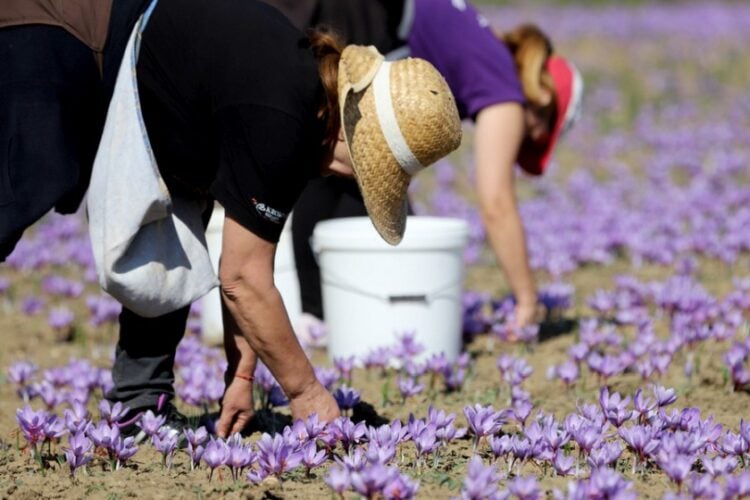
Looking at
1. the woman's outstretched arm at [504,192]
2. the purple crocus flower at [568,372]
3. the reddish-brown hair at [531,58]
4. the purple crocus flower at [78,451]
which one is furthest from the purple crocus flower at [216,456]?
the reddish-brown hair at [531,58]

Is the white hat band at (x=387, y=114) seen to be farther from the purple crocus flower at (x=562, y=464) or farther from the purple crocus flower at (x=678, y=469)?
the purple crocus flower at (x=678, y=469)

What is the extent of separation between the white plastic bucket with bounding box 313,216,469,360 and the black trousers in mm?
1727

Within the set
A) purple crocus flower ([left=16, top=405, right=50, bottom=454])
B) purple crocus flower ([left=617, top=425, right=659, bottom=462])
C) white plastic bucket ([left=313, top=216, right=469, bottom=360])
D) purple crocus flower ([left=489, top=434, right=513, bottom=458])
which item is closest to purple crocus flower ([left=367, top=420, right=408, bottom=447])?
purple crocus flower ([left=489, top=434, right=513, bottom=458])

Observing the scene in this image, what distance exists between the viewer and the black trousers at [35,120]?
3137mm

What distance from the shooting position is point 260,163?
299 centimetres

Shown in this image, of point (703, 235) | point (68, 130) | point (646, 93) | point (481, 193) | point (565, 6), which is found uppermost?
point (68, 130)

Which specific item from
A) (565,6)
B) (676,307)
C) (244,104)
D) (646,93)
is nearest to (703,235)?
(676,307)

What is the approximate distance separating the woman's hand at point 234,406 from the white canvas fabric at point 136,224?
358mm

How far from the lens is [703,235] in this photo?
6.81 m

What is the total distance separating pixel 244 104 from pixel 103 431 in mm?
984

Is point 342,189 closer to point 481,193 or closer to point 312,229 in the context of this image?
point 312,229

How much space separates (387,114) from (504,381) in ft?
5.74

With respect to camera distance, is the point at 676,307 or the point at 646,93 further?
the point at 646,93

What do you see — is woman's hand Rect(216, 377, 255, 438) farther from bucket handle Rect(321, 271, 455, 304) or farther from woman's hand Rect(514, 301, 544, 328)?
woman's hand Rect(514, 301, 544, 328)
